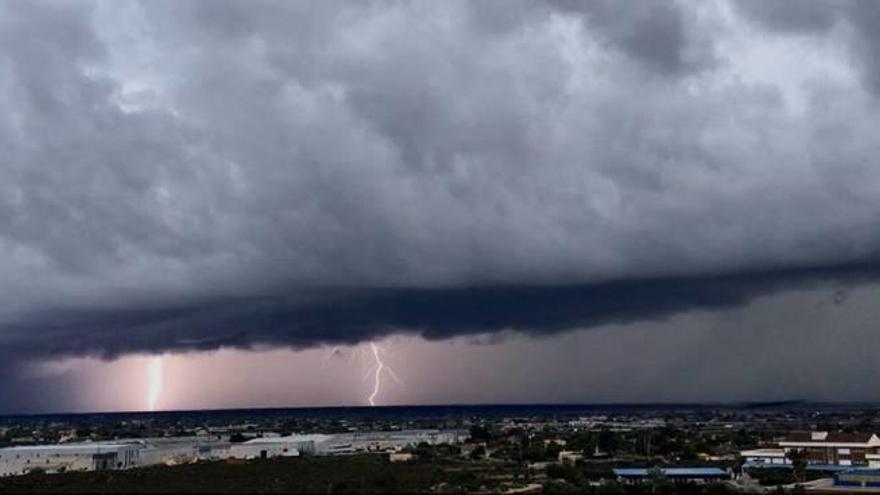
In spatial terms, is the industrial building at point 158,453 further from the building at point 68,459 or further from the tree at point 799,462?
the tree at point 799,462

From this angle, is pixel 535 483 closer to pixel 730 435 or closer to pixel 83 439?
pixel 730 435

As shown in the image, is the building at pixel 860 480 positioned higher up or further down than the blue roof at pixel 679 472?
further down

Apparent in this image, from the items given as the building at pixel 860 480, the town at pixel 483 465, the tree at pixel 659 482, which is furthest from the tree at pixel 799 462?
the tree at pixel 659 482

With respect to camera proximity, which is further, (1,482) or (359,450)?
(359,450)

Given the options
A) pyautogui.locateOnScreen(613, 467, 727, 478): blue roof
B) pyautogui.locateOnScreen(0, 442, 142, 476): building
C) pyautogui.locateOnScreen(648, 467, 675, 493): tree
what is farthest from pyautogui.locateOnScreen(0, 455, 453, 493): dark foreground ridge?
pyautogui.locateOnScreen(648, 467, 675, 493): tree

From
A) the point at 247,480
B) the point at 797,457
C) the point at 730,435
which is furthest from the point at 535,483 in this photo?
the point at 730,435

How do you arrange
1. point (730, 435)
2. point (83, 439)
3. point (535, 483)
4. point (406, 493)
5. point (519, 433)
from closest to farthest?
point (406, 493) → point (535, 483) → point (730, 435) → point (519, 433) → point (83, 439)
